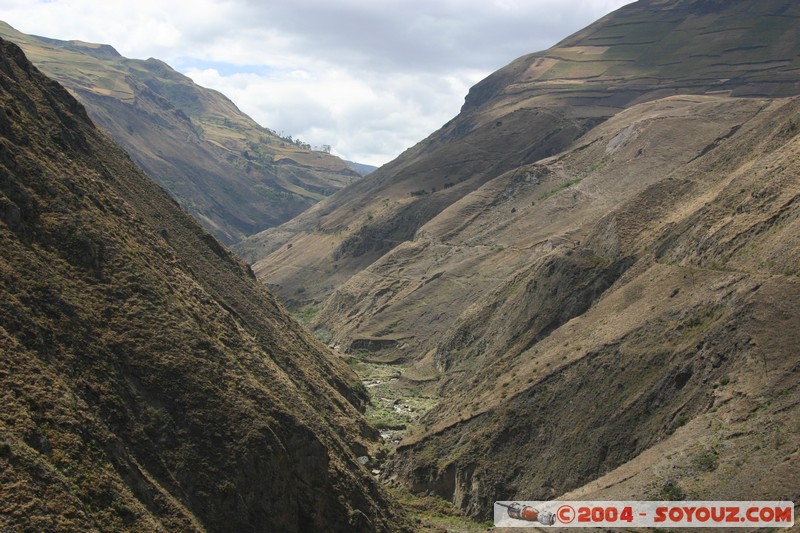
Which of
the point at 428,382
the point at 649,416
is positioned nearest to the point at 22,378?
the point at 649,416

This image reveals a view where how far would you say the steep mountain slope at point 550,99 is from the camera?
117m

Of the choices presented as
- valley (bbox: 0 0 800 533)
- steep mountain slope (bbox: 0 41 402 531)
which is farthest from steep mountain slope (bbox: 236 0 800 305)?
steep mountain slope (bbox: 0 41 402 531)

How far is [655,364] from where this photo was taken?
36.9m

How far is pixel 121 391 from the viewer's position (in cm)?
2602

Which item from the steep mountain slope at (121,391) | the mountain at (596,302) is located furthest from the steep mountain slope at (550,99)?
the steep mountain slope at (121,391)

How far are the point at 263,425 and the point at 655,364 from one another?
19.3m

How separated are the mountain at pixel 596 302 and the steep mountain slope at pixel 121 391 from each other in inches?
392

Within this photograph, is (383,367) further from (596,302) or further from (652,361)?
Answer: (652,361)

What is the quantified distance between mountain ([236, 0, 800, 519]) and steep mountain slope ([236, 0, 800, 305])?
0.76 m

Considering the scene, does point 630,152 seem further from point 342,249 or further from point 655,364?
point 655,364

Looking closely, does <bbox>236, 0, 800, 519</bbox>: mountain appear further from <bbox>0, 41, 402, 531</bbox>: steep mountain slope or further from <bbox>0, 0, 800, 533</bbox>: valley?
<bbox>0, 41, 402, 531</bbox>: steep mountain slope

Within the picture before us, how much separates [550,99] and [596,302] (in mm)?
96886

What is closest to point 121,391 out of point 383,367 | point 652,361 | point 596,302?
point 652,361

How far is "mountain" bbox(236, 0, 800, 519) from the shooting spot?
3161cm
